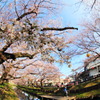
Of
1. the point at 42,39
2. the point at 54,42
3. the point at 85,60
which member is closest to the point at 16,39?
the point at 42,39

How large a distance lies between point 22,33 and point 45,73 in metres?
31.3

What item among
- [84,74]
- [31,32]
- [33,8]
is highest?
[33,8]

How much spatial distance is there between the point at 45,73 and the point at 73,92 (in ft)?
62.0

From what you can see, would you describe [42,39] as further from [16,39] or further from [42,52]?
[16,39]

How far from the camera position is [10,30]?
14.7ft

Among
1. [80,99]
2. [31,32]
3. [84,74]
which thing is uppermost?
[31,32]

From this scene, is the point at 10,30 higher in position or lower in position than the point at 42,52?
higher

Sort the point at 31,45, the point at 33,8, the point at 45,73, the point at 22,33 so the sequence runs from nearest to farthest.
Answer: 1. the point at 22,33
2. the point at 31,45
3. the point at 33,8
4. the point at 45,73

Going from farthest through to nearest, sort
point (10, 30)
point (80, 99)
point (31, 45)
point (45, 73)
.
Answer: point (45, 73) → point (80, 99) → point (31, 45) → point (10, 30)

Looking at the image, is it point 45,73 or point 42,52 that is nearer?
point 42,52

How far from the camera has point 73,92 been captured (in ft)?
55.7

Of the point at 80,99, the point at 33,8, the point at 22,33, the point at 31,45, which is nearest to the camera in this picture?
the point at 22,33

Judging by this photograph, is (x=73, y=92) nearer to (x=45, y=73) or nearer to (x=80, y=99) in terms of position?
(x=80, y=99)

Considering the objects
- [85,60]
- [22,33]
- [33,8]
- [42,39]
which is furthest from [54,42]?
[85,60]
